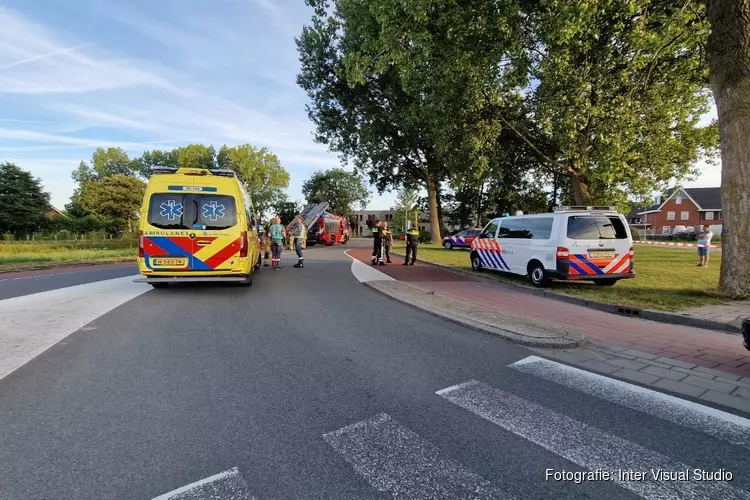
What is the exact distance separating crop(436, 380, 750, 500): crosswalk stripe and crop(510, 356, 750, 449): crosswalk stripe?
665 mm

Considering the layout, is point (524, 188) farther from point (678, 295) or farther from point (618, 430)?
point (618, 430)

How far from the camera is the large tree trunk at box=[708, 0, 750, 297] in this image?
7.44 meters

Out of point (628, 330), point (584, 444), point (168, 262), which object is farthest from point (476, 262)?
point (584, 444)

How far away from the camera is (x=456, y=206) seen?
4853cm

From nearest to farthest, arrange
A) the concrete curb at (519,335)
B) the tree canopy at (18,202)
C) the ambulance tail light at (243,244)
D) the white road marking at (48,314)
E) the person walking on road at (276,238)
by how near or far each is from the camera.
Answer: the white road marking at (48,314) → the concrete curb at (519,335) → the ambulance tail light at (243,244) → the person walking on road at (276,238) → the tree canopy at (18,202)

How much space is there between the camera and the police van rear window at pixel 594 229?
9031 mm

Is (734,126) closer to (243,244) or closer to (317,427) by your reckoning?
(317,427)

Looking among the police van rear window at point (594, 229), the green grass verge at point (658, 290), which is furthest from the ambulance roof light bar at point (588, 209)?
the green grass verge at point (658, 290)

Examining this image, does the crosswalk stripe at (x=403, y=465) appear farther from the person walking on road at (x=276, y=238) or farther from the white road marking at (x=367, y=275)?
the person walking on road at (x=276, y=238)

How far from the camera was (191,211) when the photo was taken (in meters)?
8.30

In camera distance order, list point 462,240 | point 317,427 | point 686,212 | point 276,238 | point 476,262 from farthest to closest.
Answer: point 686,212
point 462,240
point 476,262
point 276,238
point 317,427

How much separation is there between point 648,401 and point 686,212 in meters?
73.5

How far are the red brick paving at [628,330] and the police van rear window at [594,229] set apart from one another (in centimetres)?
185

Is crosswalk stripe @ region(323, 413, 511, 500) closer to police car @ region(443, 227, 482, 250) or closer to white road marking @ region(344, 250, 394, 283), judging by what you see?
white road marking @ region(344, 250, 394, 283)
